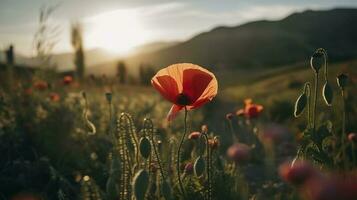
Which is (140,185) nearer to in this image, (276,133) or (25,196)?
(25,196)

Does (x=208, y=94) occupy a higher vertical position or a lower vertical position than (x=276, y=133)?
higher

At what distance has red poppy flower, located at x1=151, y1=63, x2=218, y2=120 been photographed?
2.12 m

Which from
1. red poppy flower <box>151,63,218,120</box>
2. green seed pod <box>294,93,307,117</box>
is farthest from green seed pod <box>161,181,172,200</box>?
green seed pod <box>294,93,307,117</box>

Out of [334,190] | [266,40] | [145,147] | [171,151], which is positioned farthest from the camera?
[266,40]

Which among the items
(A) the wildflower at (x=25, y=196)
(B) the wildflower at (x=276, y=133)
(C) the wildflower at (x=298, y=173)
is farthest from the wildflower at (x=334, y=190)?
(B) the wildflower at (x=276, y=133)

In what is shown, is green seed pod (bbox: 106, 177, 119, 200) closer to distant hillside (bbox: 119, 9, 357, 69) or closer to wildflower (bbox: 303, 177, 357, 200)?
wildflower (bbox: 303, 177, 357, 200)

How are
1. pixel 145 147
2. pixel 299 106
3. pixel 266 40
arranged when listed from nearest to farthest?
1. pixel 145 147
2. pixel 299 106
3. pixel 266 40

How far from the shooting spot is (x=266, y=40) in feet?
238

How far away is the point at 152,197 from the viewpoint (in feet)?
8.98

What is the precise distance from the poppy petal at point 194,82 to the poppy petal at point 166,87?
5cm

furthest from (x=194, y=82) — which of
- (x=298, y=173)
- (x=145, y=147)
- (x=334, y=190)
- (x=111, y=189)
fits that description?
(x=334, y=190)

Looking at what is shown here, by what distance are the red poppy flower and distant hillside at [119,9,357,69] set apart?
63273 millimetres

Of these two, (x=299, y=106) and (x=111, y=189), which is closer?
(x=299, y=106)

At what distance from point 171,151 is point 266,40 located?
70.5 meters
